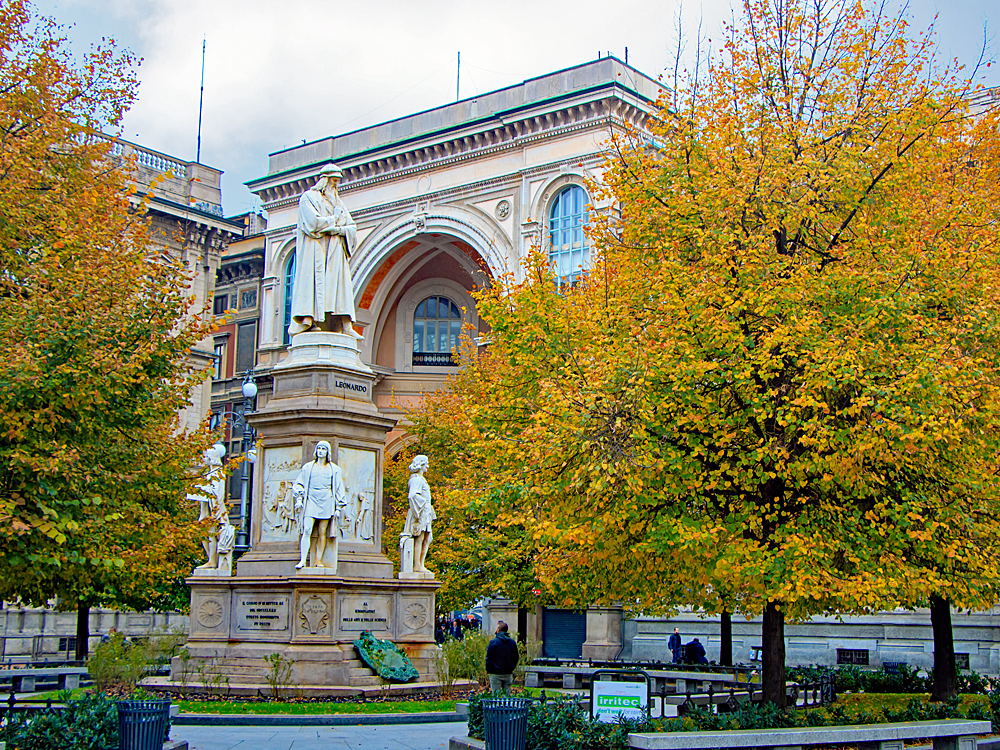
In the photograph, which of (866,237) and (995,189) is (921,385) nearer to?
(866,237)

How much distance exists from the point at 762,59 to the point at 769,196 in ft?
9.94

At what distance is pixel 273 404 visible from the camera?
61.2 feet

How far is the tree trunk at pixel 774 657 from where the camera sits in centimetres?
1400

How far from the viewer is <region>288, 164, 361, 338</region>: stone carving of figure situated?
19609 millimetres

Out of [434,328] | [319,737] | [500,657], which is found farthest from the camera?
[434,328]

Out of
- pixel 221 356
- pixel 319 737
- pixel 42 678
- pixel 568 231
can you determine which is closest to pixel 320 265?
pixel 42 678

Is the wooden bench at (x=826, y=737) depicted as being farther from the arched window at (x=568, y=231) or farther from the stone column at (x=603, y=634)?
the arched window at (x=568, y=231)

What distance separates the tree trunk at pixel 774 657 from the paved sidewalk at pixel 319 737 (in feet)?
13.3

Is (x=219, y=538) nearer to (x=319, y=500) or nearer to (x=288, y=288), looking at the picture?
(x=319, y=500)

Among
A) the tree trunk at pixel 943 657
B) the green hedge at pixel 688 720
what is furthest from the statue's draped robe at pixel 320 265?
the tree trunk at pixel 943 657

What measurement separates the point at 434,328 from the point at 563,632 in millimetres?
20537

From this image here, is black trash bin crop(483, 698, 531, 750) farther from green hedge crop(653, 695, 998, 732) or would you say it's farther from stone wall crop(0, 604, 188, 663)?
stone wall crop(0, 604, 188, 663)

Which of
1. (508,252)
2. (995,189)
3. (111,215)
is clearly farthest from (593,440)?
(508,252)

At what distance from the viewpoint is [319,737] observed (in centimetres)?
1320
